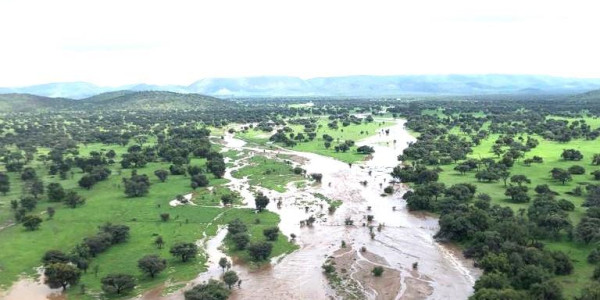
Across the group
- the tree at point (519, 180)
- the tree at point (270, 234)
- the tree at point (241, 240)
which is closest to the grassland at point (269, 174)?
the tree at point (270, 234)

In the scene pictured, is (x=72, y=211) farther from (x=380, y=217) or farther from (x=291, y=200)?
(x=380, y=217)

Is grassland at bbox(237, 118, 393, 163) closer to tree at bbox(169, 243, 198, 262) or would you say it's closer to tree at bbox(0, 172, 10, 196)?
tree at bbox(169, 243, 198, 262)

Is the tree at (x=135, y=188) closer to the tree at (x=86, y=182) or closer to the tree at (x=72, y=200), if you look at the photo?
the tree at (x=72, y=200)

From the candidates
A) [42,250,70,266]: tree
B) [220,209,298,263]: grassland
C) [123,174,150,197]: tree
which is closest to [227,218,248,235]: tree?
[220,209,298,263]: grassland

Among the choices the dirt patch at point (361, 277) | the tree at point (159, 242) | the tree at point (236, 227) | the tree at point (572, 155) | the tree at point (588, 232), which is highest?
the tree at point (572, 155)

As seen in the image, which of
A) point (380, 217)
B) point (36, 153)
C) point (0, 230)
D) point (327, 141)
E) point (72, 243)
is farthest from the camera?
point (327, 141)

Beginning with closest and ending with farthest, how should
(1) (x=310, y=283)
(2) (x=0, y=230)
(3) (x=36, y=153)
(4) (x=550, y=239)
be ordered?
(1) (x=310, y=283), (4) (x=550, y=239), (2) (x=0, y=230), (3) (x=36, y=153)

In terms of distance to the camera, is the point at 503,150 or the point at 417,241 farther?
the point at 503,150

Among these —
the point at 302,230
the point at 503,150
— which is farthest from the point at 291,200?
the point at 503,150
